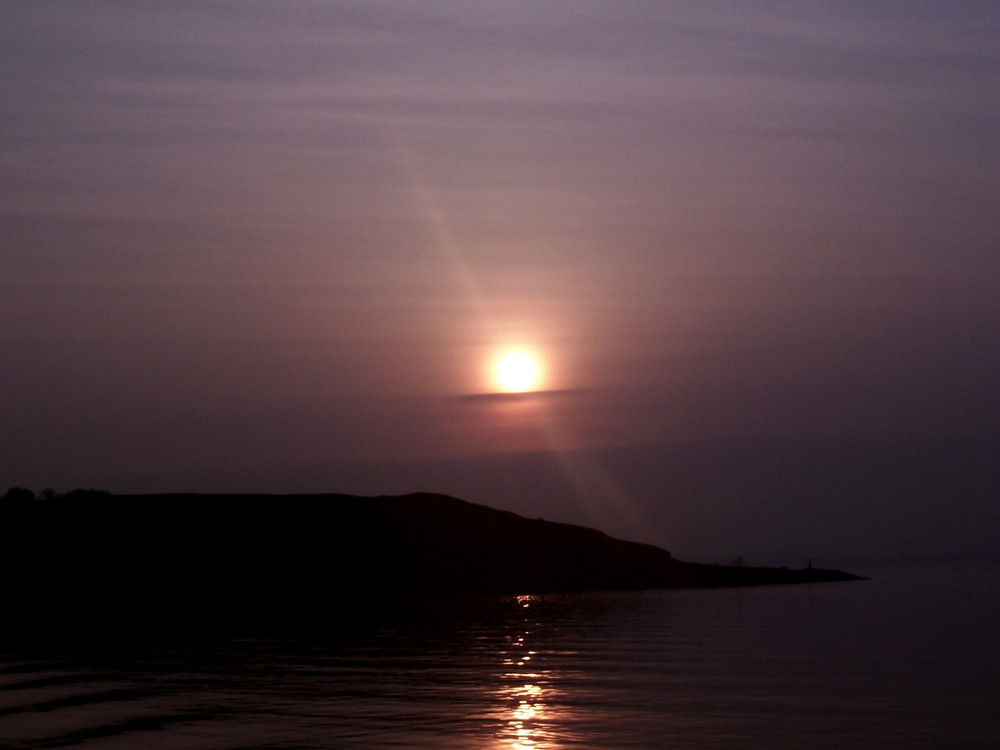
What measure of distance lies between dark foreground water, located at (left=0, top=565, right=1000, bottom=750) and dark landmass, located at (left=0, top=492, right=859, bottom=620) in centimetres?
3950

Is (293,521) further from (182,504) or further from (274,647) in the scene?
(274,647)

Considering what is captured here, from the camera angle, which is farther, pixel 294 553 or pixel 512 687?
pixel 294 553

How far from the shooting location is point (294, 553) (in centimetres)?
11750

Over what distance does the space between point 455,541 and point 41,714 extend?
308 ft

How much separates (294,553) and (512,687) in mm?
84060

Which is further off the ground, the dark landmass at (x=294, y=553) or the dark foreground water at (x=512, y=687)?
the dark landmass at (x=294, y=553)

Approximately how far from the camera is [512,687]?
36250mm

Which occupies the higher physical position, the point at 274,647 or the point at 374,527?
the point at 374,527

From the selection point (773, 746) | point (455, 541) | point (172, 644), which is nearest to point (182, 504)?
point (455, 541)

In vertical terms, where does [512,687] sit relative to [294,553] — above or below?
below

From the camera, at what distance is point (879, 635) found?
5897 cm

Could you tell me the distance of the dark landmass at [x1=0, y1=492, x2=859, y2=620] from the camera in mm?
104562

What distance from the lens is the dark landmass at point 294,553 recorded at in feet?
343

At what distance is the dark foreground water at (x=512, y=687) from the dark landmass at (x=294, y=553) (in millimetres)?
39505
